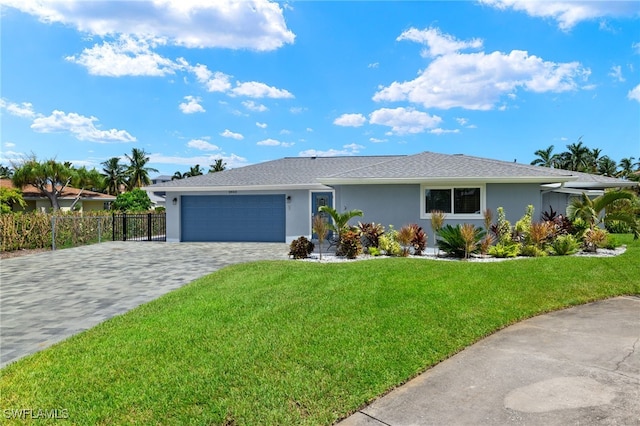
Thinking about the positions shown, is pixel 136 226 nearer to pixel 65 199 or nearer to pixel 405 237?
pixel 405 237

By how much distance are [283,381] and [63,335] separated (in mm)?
3968

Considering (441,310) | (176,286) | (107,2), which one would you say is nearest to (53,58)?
(107,2)

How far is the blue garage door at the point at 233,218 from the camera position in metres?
19.0

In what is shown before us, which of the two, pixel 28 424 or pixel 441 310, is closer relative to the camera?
pixel 28 424

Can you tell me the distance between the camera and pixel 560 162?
48156mm

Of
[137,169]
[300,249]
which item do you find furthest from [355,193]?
[137,169]

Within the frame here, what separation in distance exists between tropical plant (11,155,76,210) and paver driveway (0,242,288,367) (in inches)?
884

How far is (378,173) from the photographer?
1458 cm

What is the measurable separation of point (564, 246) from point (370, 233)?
20.3 ft

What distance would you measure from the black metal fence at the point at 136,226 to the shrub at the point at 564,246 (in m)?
17.8

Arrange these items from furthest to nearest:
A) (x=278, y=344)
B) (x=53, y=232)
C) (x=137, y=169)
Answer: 1. (x=137, y=169)
2. (x=53, y=232)
3. (x=278, y=344)

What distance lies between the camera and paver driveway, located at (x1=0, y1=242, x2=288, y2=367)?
6102 mm

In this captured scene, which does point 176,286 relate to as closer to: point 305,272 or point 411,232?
point 305,272

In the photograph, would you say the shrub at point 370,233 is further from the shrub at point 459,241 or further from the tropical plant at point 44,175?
the tropical plant at point 44,175
